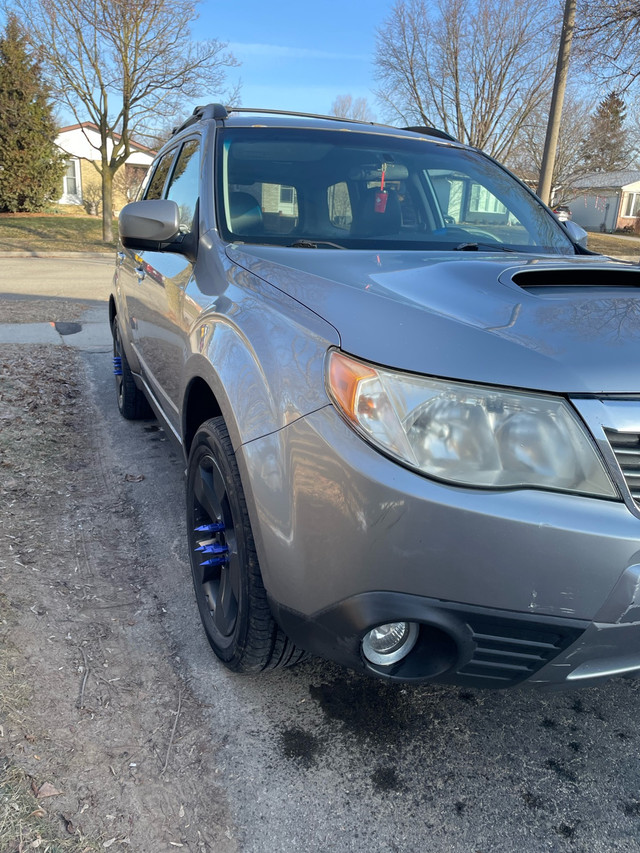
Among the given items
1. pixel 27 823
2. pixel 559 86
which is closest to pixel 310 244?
pixel 27 823

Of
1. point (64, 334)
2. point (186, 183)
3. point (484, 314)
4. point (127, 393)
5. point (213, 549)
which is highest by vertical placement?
point (186, 183)

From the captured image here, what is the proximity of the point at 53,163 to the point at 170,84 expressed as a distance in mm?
11461

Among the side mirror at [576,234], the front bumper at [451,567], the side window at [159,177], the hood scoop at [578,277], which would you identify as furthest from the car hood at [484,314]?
the side window at [159,177]

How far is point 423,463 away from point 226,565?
1.01 m

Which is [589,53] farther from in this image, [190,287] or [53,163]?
[53,163]

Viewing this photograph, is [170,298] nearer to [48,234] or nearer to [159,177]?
[159,177]

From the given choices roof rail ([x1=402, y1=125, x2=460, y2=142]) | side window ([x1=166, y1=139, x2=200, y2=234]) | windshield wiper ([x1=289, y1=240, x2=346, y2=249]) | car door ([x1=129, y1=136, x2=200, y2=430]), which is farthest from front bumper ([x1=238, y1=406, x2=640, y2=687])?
roof rail ([x1=402, y1=125, x2=460, y2=142])

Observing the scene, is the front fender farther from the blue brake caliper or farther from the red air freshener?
the red air freshener

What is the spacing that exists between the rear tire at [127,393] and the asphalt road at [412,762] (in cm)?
251

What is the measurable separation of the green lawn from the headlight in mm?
19402

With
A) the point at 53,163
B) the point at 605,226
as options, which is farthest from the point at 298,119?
the point at 605,226

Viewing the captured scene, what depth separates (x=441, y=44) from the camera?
2492 cm

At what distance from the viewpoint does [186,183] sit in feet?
10.6

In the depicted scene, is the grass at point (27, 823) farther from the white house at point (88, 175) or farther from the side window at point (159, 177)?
the white house at point (88, 175)
